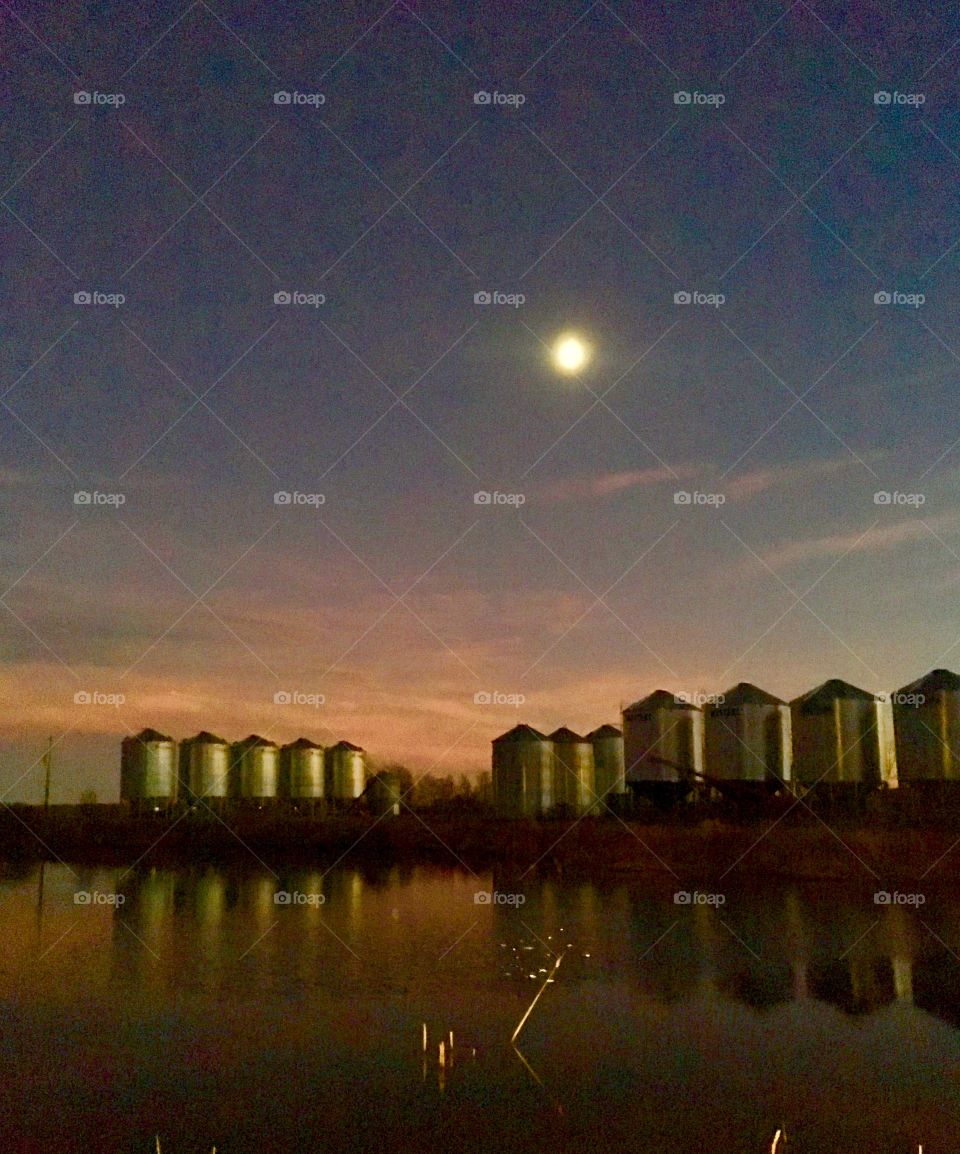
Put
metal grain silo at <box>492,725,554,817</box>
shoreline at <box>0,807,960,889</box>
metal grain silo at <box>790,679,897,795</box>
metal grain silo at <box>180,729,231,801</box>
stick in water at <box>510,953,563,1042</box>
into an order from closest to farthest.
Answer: stick in water at <box>510,953,563,1042</box>
shoreline at <box>0,807,960,889</box>
metal grain silo at <box>790,679,897,795</box>
metal grain silo at <box>492,725,554,817</box>
metal grain silo at <box>180,729,231,801</box>

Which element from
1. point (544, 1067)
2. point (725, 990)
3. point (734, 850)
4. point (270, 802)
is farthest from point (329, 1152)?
point (270, 802)

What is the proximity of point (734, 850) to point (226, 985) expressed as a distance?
46.7ft

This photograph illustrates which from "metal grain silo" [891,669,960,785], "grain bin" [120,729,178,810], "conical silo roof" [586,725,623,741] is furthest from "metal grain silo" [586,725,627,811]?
"grain bin" [120,729,178,810]

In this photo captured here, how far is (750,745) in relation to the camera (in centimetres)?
2497

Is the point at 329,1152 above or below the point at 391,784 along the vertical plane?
below

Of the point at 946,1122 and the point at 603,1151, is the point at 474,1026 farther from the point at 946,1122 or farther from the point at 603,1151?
the point at 946,1122

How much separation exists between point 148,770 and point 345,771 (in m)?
6.75

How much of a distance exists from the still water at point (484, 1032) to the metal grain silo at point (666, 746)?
5557 millimetres

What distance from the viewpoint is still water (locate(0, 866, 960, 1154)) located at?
30.3 ft

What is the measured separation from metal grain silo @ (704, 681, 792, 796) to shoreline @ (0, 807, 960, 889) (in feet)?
3.40

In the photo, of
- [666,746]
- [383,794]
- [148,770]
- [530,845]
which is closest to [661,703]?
[666,746]

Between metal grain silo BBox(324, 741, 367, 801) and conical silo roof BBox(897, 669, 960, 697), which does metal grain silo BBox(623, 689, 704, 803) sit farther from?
metal grain silo BBox(324, 741, 367, 801)

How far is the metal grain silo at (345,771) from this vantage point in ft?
113

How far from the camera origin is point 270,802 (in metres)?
33.1
